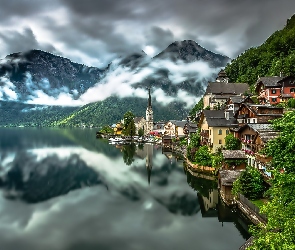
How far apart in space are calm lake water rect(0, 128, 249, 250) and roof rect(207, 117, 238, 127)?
1109 cm

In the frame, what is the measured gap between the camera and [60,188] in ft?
166

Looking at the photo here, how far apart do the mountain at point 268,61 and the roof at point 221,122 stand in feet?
127

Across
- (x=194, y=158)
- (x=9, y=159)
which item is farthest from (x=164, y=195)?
(x=9, y=159)

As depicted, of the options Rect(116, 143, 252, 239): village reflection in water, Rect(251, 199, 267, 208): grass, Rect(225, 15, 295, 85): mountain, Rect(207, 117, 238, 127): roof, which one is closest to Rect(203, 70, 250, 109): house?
Rect(225, 15, 295, 85): mountain

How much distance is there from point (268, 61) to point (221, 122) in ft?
205

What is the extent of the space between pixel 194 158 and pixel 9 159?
55364 mm

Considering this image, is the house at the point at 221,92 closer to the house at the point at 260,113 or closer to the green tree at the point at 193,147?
the green tree at the point at 193,147

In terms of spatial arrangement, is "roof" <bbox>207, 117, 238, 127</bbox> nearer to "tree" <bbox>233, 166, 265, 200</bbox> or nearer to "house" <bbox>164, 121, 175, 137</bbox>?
"tree" <bbox>233, 166, 265, 200</bbox>

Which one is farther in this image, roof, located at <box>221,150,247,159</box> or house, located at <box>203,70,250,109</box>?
house, located at <box>203,70,250,109</box>

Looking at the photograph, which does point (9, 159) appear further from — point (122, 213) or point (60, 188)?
point (122, 213)

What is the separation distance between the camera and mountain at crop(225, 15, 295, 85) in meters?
88.4

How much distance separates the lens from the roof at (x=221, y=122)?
2169 inches

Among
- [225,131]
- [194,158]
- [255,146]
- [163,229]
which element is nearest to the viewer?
[163,229]

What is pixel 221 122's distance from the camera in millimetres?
55781
